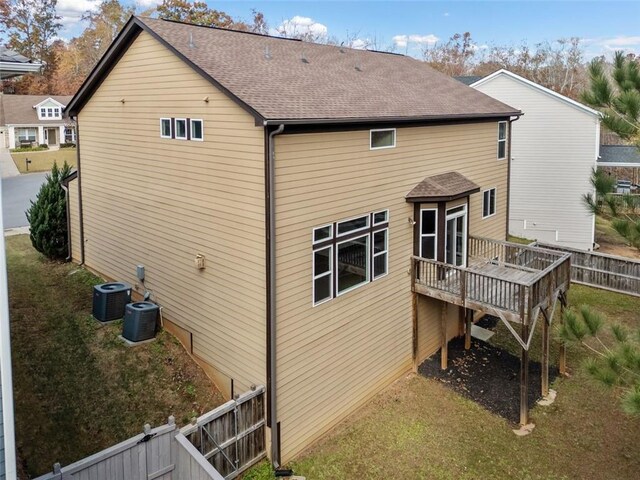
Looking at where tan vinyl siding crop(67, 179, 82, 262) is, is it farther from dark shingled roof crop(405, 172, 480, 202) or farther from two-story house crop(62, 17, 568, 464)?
dark shingled roof crop(405, 172, 480, 202)

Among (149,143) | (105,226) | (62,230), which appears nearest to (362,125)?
(149,143)

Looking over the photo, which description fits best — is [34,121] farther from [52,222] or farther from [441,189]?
[441,189]

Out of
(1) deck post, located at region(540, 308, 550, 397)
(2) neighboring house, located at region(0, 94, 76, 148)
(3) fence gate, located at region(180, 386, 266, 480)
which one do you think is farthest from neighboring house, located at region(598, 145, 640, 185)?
(2) neighboring house, located at region(0, 94, 76, 148)

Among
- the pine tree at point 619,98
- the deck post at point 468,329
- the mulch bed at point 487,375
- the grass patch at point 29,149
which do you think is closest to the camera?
the pine tree at point 619,98

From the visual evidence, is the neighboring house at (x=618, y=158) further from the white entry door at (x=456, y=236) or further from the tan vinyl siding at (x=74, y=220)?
the tan vinyl siding at (x=74, y=220)

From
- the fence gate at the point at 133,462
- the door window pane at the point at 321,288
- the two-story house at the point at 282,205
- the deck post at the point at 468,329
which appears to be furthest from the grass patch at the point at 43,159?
the fence gate at the point at 133,462

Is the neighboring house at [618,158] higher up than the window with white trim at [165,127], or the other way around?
the window with white trim at [165,127]
